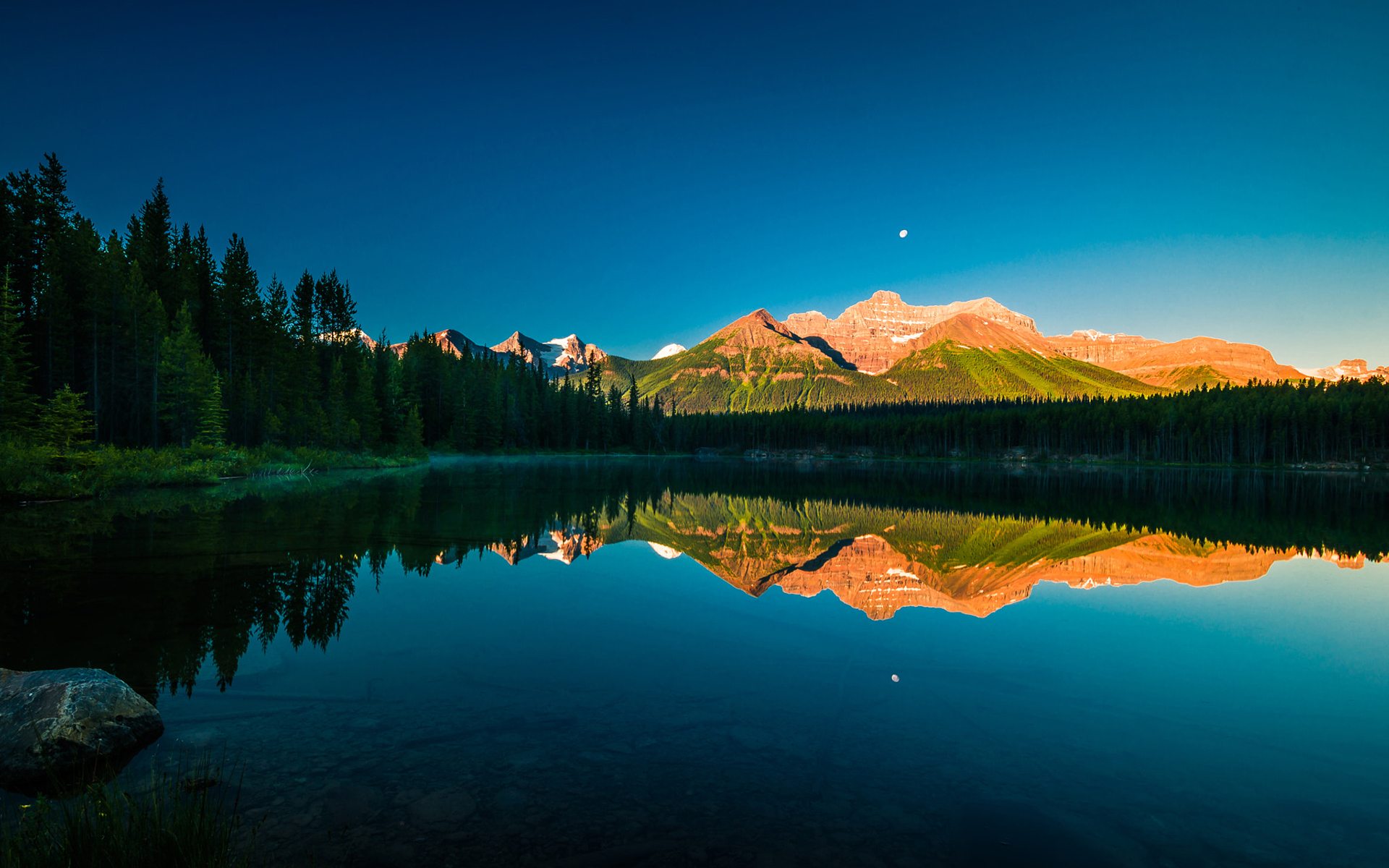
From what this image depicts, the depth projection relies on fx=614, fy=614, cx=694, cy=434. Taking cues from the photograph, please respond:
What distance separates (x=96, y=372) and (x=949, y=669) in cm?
6154

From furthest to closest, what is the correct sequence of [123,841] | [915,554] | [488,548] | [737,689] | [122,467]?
[122,467] < [915,554] < [488,548] < [737,689] < [123,841]

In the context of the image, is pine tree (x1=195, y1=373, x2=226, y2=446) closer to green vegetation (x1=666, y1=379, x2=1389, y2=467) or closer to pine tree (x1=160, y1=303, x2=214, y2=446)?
pine tree (x1=160, y1=303, x2=214, y2=446)

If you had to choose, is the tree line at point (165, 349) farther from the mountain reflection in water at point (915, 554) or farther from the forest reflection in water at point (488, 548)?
the mountain reflection in water at point (915, 554)

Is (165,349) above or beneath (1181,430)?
above

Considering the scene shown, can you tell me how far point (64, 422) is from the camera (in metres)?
30.0

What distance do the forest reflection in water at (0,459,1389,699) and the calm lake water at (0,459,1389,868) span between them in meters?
0.15

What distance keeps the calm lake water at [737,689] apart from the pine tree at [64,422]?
1209 centimetres

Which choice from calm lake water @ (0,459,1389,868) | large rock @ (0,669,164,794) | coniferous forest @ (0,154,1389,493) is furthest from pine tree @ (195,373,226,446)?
large rock @ (0,669,164,794)

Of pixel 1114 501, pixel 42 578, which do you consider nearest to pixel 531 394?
pixel 1114 501

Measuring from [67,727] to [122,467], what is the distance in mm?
36302

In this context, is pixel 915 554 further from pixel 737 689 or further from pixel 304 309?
pixel 304 309

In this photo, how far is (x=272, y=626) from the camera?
11.1m

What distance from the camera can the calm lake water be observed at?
5.69 m

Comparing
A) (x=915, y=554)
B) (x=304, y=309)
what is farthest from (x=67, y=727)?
(x=304, y=309)
